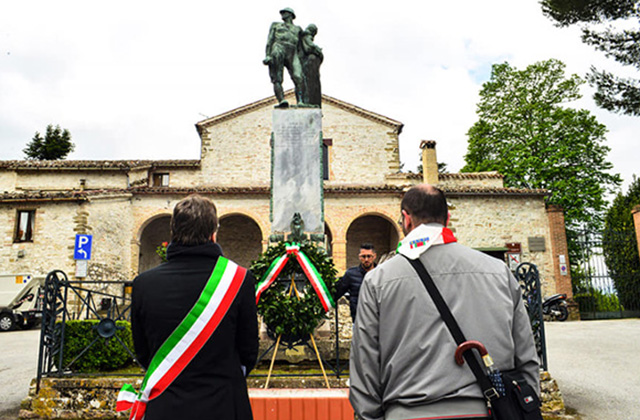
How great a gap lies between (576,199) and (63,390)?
2264cm

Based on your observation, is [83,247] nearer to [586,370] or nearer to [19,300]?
[19,300]

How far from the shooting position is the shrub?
5.01 meters

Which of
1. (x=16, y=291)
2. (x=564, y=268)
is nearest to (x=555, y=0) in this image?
(x=564, y=268)

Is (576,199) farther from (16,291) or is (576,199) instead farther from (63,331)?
(16,291)

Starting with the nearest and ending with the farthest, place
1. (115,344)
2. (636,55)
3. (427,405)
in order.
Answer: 1. (427,405)
2. (115,344)
3. (636,55)

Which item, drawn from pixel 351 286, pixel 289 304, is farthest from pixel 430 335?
pixel 351 286

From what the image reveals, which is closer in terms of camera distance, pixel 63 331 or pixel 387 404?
pixel 387 404

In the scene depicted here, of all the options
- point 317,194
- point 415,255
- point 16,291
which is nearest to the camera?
point 415,255

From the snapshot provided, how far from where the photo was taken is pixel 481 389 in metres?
1.64

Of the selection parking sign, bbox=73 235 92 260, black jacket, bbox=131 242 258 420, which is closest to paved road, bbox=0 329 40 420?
parking sign, bbox=73 235 92 260

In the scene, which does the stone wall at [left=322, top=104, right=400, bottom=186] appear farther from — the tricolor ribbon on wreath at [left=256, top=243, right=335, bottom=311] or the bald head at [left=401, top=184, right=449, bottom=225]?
the bald head at [left=401, top=184, right=449, bottom=225]

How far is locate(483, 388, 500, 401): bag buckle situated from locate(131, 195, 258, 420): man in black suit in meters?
1.05

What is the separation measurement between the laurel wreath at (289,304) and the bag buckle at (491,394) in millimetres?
2990

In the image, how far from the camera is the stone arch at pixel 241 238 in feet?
71.1
